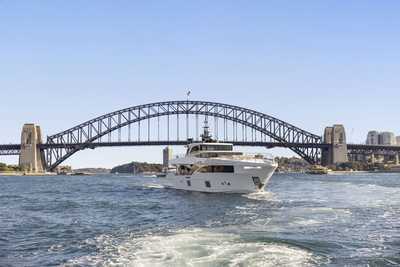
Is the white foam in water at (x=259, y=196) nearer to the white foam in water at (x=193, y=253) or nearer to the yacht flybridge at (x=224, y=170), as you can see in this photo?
the yacht flybridge at (x=224, y=170)

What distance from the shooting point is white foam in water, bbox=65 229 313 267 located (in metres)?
22.9

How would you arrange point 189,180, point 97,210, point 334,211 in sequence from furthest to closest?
point 189,180, point 97,210, point 334,211

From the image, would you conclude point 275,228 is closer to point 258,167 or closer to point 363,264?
point 363,264

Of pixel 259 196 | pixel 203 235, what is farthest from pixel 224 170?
pixel 203 235

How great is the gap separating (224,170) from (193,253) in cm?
3587

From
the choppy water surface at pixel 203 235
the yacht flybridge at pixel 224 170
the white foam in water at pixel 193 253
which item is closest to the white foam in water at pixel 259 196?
the yacht flybridge at pixel 224 170

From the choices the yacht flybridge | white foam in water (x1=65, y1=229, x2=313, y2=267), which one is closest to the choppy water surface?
white foam in water (x1=65, y1=229, x2=313, y2=267)

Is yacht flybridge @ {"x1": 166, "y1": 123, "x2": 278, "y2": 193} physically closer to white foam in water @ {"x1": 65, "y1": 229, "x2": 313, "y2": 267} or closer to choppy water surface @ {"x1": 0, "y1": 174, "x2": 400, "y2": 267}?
choppy water surface @ {"x1": 0, "y1": 174, "x2": 400, "y2": 267}

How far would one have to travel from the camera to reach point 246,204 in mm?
47594

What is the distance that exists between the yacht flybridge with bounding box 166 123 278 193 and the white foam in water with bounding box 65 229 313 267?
Answer: 30797mm

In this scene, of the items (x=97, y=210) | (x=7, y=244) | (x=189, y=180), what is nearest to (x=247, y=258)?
(x=7, y=244)

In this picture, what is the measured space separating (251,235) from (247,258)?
5535mm

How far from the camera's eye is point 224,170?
60125 millimetres

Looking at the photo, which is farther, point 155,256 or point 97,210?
point 97,210
